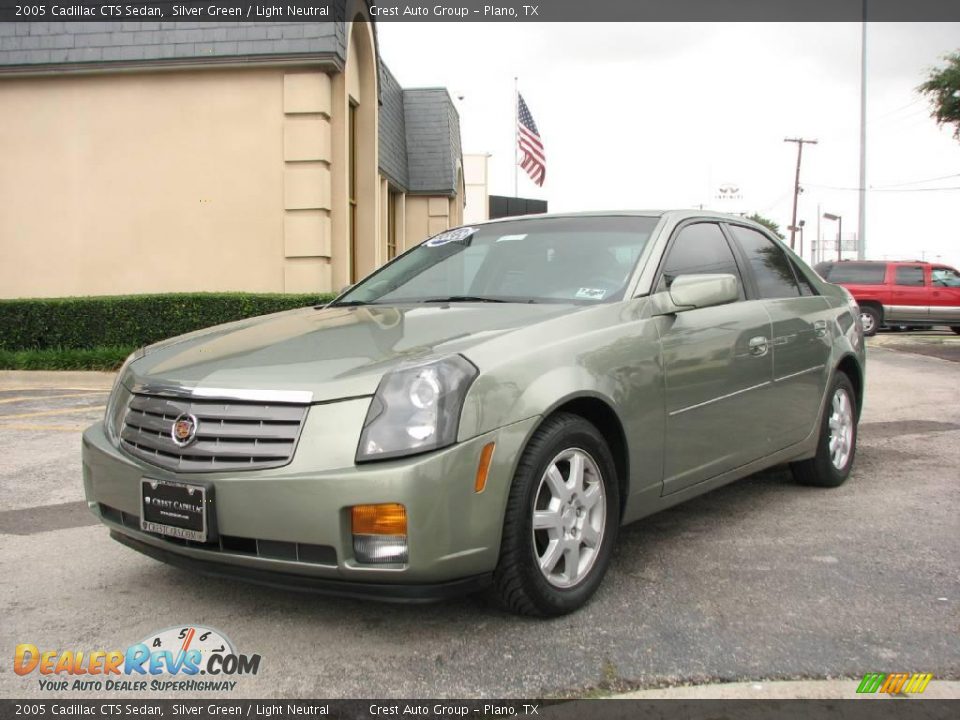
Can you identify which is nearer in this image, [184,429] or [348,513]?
[348,513]

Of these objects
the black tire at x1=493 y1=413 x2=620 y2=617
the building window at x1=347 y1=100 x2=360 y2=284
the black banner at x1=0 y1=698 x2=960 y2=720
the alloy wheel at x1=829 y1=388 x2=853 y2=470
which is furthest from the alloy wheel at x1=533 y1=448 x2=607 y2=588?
the building window at x1=347 y1=100 x2=360 y2=284

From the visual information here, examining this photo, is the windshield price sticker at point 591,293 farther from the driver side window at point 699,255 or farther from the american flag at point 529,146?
the american flag at point 529,146

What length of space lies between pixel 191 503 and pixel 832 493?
3724mm

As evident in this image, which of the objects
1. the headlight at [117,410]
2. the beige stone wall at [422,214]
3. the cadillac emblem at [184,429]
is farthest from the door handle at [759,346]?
the beige stone wall at [422,214]

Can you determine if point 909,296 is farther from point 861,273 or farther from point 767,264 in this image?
point 767,264

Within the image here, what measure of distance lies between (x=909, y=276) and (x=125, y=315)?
17369 mm

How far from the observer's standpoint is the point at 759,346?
4.38 meters

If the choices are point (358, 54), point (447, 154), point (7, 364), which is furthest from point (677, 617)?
point (447, 154)

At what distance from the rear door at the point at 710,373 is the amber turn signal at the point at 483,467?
3.68 feet

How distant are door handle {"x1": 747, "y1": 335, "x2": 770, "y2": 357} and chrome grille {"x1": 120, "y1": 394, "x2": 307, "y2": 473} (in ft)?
7.84

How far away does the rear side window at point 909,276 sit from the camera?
68.0ft

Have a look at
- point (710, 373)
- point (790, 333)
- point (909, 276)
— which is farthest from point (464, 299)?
point (909, 276)

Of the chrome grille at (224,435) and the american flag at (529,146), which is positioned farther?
the american flag at (529,146)

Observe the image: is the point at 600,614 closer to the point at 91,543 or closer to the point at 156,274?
the point at 91,543
